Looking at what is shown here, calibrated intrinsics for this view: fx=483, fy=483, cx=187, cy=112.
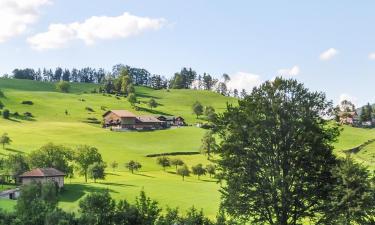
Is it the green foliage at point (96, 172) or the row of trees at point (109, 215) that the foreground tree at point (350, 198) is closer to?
the row of trees at point (109, 215)

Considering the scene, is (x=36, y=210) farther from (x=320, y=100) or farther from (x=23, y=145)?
(x=23, y=145)

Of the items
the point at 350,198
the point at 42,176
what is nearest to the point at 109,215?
the point at 350,198

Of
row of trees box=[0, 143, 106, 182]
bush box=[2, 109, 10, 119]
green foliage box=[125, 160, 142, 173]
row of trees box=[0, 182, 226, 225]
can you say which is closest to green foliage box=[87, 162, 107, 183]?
row of trees box=[0, 143, 106, 182]

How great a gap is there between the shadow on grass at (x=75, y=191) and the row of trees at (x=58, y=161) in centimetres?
756

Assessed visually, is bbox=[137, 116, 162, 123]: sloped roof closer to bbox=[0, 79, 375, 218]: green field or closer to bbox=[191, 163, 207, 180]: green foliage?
bbox=[0, 79, 375, 218]: green field

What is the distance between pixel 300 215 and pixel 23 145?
113m

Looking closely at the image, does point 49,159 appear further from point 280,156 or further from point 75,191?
point 280,156

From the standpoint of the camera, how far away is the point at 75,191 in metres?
82.8

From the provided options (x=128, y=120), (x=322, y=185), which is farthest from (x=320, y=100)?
(x=128, y=120)

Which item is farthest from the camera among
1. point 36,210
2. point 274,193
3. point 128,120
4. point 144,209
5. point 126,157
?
point 128,120

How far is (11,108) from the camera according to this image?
191 meters

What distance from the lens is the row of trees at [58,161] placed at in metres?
94.3

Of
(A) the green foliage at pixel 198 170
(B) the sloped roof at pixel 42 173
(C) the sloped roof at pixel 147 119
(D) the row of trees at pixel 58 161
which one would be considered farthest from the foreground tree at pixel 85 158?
(C) the sloped roof at pixel 147 119

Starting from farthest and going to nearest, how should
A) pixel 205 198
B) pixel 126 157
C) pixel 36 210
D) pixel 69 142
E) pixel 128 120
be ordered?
pixel 128 120 < pixel 69 142 < pixel 126 157 < pixel 205 198 < pixel 36 210
